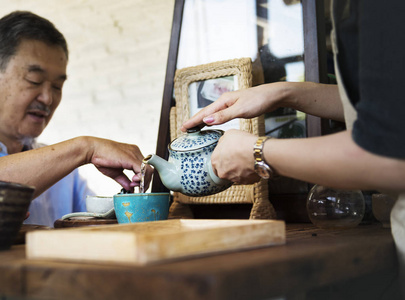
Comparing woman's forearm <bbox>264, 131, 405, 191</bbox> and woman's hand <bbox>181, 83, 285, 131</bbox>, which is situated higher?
woman's hand <bbox>181, 83, 285, 131</bbox>

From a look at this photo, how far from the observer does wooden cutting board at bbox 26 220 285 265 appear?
2.04 feet

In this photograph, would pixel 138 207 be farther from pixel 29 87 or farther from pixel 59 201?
pixel 59 201

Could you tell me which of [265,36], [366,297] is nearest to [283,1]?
[265,36]

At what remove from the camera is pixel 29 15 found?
2189mm

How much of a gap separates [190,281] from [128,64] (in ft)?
9.07

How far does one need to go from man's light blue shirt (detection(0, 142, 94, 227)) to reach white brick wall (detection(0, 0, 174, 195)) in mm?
581

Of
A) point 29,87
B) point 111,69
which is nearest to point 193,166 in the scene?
point 29,87

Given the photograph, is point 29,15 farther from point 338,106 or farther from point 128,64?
point 338,106

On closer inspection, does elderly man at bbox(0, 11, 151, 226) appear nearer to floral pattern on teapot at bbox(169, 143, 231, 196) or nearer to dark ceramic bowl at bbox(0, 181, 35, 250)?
floral pattern on teapot at bbox(169, 143, 231, 196)

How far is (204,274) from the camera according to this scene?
54 centimetres

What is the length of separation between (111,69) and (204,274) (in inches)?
113

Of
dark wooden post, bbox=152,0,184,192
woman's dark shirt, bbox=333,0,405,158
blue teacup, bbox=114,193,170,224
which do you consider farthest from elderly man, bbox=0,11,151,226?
woman's dark shirt, bbox=333,0,405,158

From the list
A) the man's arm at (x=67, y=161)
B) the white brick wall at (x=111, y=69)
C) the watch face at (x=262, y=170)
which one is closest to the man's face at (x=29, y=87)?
the man's arm at (x=67, y=161)

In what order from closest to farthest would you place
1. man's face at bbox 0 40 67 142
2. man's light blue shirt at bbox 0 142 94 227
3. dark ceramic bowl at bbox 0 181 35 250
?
1. dark ceramic bowl at bbox 0 181 35 250
2. man's face at bbox 0 40 67 142
3. man's light blue shirt at bbox 0 142 94 227
